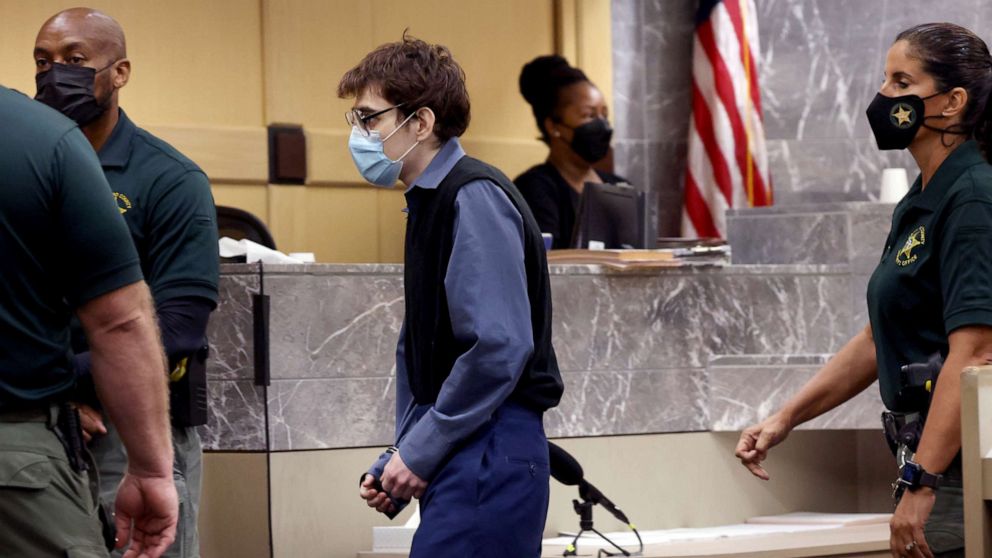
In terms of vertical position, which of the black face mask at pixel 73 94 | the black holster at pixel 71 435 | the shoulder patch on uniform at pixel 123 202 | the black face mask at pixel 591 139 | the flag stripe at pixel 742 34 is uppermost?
the flag stripe at pixel 742 34

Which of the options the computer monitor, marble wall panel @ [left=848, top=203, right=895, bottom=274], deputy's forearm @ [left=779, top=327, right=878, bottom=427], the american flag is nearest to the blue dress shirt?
deputy's forearm @ [left=779, top=327, right=878, bottom=427]

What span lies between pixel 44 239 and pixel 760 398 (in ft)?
10.5

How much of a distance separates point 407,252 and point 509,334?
0.96 feet

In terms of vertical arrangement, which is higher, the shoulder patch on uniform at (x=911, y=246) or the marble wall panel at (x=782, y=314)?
the shoulder patch on uniform at (x=911, y=246)

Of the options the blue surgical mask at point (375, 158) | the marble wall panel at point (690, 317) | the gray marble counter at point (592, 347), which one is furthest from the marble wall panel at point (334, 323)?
the blue surgical mask at point (375, 158)

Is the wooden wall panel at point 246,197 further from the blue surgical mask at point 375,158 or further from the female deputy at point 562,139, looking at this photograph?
the blue surgical mask at point 375,158

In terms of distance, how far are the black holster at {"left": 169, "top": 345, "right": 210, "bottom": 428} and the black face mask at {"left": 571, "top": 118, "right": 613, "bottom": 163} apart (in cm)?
272

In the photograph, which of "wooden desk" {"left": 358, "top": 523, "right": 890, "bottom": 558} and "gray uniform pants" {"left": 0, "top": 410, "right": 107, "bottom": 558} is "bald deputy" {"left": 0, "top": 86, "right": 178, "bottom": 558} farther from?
"wooden desk" {"left": 358, "top": 523, "right": 890, "bottom": 558}

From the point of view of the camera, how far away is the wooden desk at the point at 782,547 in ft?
14.1

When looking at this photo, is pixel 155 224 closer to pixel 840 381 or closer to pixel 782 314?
pixel 840 381

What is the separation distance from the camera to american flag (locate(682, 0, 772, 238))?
6379 millimetres

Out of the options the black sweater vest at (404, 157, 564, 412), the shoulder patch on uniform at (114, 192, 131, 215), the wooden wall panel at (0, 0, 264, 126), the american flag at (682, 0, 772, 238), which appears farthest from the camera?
the american flag at (682, 0, 772, 238)

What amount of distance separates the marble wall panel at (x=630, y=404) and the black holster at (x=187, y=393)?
5.21 ft

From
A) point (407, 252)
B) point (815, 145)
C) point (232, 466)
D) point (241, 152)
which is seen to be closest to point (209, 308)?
point (407, 252)
